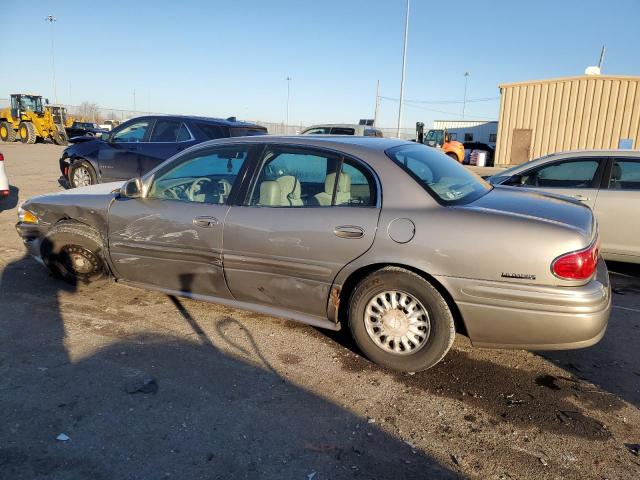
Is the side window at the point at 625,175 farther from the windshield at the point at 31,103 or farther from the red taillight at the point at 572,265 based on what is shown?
the windshield at the point at 31,103

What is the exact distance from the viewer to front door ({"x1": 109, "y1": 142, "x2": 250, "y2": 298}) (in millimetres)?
3822

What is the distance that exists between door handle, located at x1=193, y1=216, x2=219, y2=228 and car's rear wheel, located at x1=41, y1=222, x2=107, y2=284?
45.5 inches

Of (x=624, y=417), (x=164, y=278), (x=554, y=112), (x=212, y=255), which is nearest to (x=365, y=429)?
(x=624, y=417)

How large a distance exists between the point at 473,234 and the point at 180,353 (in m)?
2.22

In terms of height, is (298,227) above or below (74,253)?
above

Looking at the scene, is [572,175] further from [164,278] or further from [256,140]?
[164,278]

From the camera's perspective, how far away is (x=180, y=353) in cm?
349

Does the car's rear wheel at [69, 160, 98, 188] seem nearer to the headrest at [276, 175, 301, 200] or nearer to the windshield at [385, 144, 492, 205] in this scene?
the headrest at [276, 175, 301, 200]

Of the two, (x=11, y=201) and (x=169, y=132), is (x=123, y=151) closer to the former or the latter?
(x=169, y=132)

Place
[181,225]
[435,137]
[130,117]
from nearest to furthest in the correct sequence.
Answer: [181,225] → [435,137] → [130,117]

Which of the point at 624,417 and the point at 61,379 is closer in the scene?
the point at 624,417

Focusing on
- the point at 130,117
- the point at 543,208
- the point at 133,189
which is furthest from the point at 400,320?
the point at 130,117

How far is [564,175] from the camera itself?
5801 mm

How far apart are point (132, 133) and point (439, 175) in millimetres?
7060
